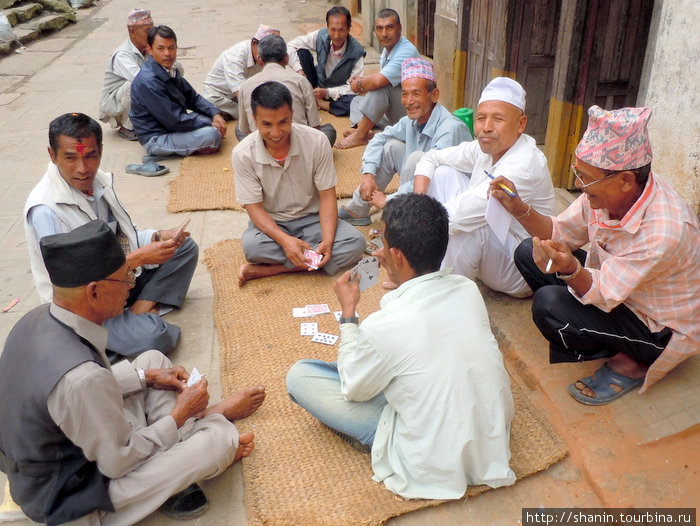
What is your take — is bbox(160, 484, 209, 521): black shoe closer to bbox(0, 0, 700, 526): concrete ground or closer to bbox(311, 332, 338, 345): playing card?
bbox(0, 0, 700, 526): concrete ground

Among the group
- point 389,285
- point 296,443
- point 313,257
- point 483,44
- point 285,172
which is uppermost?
point 483,44

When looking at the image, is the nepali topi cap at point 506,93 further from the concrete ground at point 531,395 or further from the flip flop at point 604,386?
the flip flop at point 604,386

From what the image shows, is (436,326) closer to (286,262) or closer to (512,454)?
(512,454)

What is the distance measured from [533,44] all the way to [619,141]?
3.71m

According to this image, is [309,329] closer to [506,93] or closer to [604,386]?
[604,386]

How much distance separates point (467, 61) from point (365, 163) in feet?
9.20

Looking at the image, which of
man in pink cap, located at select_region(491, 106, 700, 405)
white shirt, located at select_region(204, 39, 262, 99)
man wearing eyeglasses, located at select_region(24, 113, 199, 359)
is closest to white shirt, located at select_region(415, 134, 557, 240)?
man in pink cap, located at select_region(491, 106, 700, 405)

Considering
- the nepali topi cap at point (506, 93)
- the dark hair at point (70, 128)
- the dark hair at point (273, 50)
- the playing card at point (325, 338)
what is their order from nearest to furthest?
the dark hair at point (70, 128)
the nepali topi cap at point (506, 93)
the playing card at point (325, 338)
the dark hair at point (273, 50)

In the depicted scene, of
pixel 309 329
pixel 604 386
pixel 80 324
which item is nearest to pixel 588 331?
pixel 604 386

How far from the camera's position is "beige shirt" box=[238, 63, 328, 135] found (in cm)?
574

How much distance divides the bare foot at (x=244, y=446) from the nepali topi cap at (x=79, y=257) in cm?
105

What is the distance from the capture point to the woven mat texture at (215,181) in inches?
219

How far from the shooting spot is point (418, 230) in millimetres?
2262

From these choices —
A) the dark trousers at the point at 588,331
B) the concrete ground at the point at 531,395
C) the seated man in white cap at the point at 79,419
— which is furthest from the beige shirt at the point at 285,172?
the seated man in white cap at the point at 79,419
